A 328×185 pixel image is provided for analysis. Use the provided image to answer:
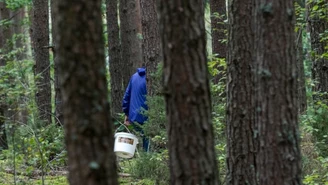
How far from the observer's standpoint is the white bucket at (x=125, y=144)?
27.5 feet

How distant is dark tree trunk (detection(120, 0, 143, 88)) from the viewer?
656 inches

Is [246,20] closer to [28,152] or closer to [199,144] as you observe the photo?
[199,144]

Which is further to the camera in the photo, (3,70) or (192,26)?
(3,70)

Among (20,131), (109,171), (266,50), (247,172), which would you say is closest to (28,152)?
(20,131)

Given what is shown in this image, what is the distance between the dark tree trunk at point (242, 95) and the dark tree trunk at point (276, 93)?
870 mm

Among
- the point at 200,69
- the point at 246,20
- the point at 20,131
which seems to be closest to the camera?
the point at 200,69

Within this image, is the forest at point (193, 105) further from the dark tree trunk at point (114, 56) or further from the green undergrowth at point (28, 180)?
the dark tree trunk at point (114, 56)

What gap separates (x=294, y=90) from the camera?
16.5ft

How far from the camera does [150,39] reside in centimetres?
1025

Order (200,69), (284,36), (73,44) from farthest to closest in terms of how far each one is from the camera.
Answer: (284,36), (200,69), (73,44)

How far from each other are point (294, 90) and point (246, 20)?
1273 mm

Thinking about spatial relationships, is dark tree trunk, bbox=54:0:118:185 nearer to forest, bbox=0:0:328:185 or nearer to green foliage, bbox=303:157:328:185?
forest, bbox=0:0:328:185

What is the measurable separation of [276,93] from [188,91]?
95cm

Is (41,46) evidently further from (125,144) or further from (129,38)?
(125,144)
